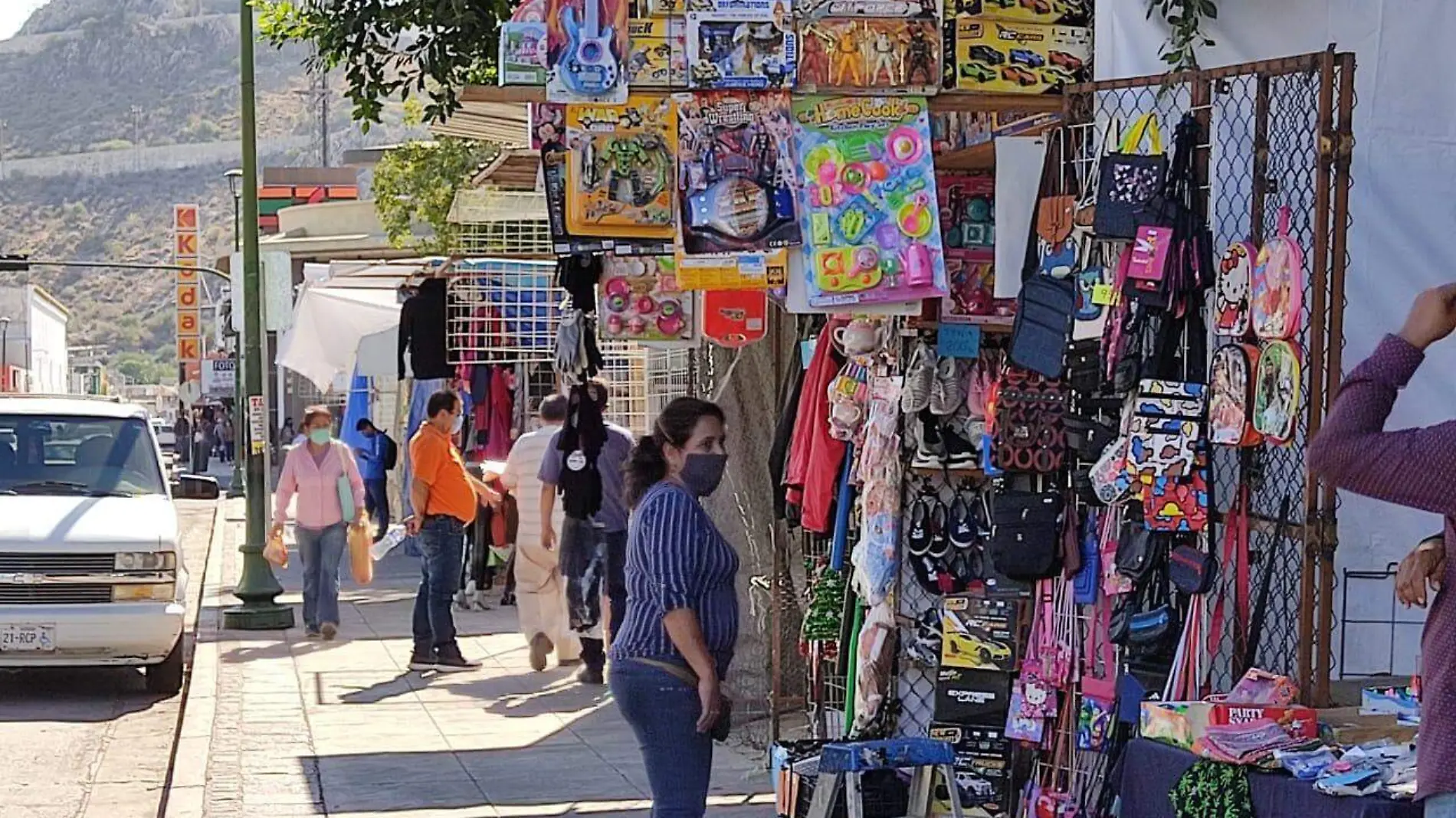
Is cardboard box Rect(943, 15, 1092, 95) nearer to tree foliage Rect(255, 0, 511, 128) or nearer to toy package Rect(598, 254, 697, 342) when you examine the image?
Answer: toy package Rect(598, 254, 697, 342)

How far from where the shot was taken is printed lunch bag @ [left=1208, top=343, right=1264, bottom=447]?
632cm

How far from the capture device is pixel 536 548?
1330 centimetres

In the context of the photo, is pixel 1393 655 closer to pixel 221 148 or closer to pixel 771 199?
pixel 771 199

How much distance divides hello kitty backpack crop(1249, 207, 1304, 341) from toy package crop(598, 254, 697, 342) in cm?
455

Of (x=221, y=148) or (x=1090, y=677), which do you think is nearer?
(x=1090, y=677)

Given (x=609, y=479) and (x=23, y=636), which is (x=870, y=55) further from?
(x=23, y=636)

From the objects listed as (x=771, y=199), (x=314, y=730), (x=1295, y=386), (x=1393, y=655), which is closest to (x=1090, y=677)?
(x=1393, y=655)

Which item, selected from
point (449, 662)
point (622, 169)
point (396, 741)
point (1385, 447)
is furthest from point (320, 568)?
point (1385, 447)

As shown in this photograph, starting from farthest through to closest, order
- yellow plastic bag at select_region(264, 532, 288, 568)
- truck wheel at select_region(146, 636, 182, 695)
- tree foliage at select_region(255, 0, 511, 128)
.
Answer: yellow plastic bag at select_region(264, 532, 288, 568) → truck wheel at select_region(146, 636, 182, 695) → tree foliage at select_region(255, 0, 511, 128)

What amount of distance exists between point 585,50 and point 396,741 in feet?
16.6

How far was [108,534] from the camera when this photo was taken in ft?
41.3

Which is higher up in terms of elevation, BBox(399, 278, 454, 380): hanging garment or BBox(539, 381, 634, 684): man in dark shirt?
BBox(399, 278, 454, 380): hanging garment

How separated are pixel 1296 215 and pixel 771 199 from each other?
6.76 ft

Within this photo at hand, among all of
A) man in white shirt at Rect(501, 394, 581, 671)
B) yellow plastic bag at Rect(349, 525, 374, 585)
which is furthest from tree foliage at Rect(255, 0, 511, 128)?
yellow plastic bag at Rect(349, 525, 374, 585)
